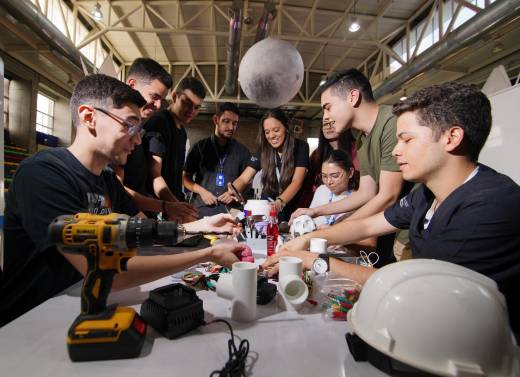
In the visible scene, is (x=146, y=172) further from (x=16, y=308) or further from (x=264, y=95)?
(x=16, y=308)

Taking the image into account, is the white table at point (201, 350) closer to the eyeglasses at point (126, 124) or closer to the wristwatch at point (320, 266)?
the wristwatch at point (320, 266)

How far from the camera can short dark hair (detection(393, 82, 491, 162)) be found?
3.56 ft

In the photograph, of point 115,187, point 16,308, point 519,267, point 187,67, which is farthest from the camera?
point 187,67

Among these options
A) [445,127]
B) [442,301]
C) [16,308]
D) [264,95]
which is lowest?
[16,308]

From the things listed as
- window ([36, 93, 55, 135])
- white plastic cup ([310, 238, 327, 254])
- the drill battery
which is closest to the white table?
the drill battery

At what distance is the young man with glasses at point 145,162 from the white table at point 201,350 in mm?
1225

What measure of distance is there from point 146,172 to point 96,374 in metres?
1.91

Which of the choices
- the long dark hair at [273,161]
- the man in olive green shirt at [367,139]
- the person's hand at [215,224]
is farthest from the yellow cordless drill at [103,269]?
the long dark hair at [273,161]

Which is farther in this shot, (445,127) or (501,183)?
(445,127)

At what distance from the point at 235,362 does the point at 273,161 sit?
2.51 meters

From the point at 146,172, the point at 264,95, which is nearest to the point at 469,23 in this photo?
the point at 264,95

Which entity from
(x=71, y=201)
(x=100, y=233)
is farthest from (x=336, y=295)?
(x=71, y=201)

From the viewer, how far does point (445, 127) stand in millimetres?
1108

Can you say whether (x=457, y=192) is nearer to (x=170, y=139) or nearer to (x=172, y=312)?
(x=172, y=312)
